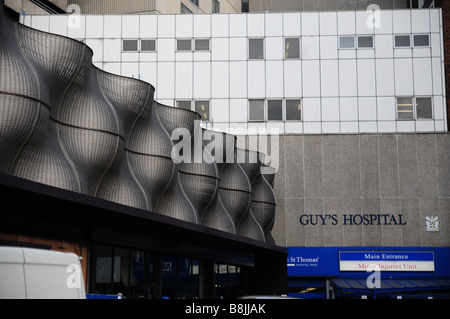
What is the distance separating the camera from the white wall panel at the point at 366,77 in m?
45.0

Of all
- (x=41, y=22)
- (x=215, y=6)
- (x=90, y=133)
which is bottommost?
(x=90, y=133)

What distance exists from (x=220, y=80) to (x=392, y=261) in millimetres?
15090

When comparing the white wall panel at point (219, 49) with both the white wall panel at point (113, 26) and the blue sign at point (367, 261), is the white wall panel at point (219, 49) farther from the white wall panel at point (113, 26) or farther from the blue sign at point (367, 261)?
the blue sign at point (367, 261)

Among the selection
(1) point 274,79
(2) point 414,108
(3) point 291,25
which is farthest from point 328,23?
(2) point 414,108

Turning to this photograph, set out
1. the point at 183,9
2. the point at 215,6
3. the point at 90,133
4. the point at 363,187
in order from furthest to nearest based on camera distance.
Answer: the point at 215,6 < the point at 183,9 < the point at 363,187 < the point at 90,133

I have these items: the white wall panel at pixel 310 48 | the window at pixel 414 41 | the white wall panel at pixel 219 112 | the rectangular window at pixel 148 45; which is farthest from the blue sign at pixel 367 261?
the rectangular window at pixel 148 45

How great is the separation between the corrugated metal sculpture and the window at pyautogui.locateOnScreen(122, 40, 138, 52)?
1662cm

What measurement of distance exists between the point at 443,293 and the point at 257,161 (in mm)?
15332

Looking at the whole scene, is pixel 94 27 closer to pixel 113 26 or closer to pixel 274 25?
pixel 113 26

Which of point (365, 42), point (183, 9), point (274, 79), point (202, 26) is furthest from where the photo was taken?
point (183, 9)

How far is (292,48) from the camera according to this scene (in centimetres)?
4588
